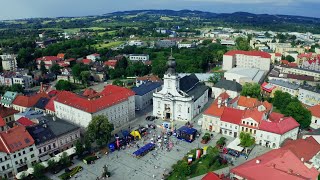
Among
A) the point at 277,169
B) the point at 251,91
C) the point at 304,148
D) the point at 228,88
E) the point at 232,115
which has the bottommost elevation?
the point at 304,148

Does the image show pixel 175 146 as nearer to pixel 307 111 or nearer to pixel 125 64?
pixel 307 111

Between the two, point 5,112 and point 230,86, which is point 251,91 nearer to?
point 230,86

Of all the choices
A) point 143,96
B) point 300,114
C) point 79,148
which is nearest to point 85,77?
point 143,96

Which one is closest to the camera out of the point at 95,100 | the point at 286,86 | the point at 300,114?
the point at 300,114

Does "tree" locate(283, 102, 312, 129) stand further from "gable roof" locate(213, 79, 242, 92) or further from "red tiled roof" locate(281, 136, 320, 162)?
"gable roof" locate(213, 79, 242, 92)

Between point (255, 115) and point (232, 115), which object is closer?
point (255, 115)

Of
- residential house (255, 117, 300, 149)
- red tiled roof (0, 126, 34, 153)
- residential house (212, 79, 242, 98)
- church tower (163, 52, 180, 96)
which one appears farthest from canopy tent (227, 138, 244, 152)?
red tiled roof (0, 126, 34, 153)

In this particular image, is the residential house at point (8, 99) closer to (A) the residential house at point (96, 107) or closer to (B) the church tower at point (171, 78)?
(A) the residential house at point (96, 107)
